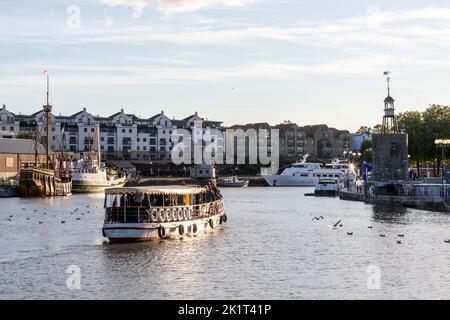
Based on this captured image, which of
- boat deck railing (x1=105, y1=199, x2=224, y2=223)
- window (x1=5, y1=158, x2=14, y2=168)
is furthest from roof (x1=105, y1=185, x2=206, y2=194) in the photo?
window (x1=5, y1=158, x2=14, y2=168)

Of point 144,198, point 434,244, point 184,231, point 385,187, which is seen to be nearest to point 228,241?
point 184,231

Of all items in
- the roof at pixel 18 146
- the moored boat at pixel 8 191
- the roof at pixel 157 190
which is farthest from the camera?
the roof at pixel 18 146

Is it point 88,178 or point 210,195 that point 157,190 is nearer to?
point 210,195

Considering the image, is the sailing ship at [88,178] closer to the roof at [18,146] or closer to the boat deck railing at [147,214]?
the roof at [18,146]

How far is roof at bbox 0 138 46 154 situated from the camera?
178 meters

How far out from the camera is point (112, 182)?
18075 centimetres

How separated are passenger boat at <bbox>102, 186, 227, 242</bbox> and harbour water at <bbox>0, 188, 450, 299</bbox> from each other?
1.11 m

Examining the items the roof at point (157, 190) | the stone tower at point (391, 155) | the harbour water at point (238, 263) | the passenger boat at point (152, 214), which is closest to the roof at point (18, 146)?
the stone tower at point (391, 155)

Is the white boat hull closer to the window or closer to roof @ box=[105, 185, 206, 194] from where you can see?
roof @ box=[105, 185, 206, 194]

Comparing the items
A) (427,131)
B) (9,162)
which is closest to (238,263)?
(427,131)

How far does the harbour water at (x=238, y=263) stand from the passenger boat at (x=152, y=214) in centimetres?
111

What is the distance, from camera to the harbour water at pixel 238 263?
40.3 m

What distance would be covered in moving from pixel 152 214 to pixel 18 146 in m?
131

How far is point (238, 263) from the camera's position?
1962 inches
